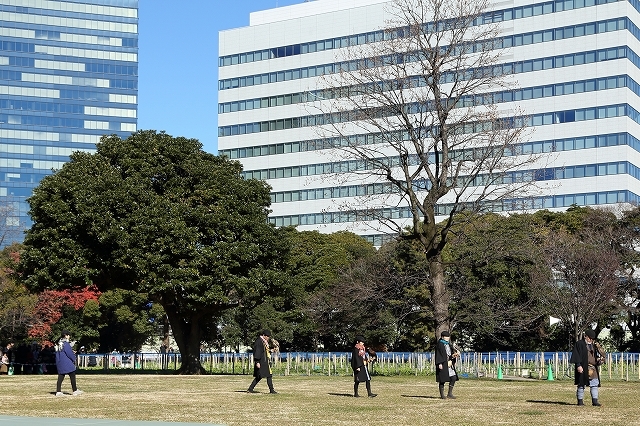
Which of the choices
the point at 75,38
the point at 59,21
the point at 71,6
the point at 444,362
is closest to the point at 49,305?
the point at 444,362

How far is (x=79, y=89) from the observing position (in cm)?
19262

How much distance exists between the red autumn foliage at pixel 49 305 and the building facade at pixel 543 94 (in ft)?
101

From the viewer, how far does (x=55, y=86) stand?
19112cm

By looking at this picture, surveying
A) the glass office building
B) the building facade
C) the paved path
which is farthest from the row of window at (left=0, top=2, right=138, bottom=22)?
the paved path

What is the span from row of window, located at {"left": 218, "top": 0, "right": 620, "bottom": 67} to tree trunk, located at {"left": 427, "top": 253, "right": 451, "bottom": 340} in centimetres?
4289

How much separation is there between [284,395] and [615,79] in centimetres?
7152

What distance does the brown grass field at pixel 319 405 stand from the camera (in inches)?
781

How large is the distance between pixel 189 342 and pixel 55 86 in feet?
498

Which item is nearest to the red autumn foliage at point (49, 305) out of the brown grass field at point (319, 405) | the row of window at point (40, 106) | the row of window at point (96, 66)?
the brown grass field at point (319, 405)

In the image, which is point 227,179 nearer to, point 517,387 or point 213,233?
point 213,233

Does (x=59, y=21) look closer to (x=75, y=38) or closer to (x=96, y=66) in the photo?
(x=75, y=38)

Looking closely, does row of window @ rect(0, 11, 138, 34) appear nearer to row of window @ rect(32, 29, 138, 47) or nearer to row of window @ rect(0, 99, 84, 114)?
row of window @ rect(32, 29, 138, 47)

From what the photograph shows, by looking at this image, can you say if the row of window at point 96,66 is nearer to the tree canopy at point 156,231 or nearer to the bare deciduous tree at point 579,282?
the bare deciduous tree at point 579,282

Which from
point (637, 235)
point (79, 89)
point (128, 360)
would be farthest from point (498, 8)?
point (79, 89)
